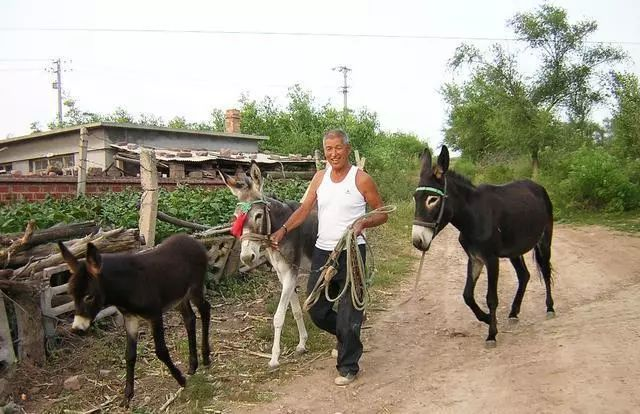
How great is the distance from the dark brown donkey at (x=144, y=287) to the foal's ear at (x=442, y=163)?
2481 mm

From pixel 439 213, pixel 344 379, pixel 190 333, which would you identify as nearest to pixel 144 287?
pixel 190 333

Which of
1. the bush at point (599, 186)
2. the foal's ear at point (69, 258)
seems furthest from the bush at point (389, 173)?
the foal's ear at point (69, 258)

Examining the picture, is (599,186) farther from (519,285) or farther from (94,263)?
(94,263)

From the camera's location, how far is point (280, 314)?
5348 millimetres

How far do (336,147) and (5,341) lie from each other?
3.37 metres

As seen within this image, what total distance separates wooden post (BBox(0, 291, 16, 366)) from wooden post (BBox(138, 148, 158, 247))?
1.93 meters

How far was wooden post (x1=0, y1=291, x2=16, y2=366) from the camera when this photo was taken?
15.7 ft

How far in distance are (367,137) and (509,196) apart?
1919 cm

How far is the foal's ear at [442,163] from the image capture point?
5397mm

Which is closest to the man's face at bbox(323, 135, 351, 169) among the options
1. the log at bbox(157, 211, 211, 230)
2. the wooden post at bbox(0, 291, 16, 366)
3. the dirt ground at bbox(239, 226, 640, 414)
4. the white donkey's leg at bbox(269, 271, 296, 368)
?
the white donkey's leg at bbox(269, 271, 296, 368)

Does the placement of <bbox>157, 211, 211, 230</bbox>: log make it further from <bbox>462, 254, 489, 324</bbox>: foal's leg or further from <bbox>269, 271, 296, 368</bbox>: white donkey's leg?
<bbox>462, 254, 489, 324</bbox>: foal's leg

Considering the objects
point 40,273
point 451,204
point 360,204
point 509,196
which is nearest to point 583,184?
point 509,196

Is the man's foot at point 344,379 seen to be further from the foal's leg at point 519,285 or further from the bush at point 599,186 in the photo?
the bush at point 599,186

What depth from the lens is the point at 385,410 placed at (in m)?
4.21
